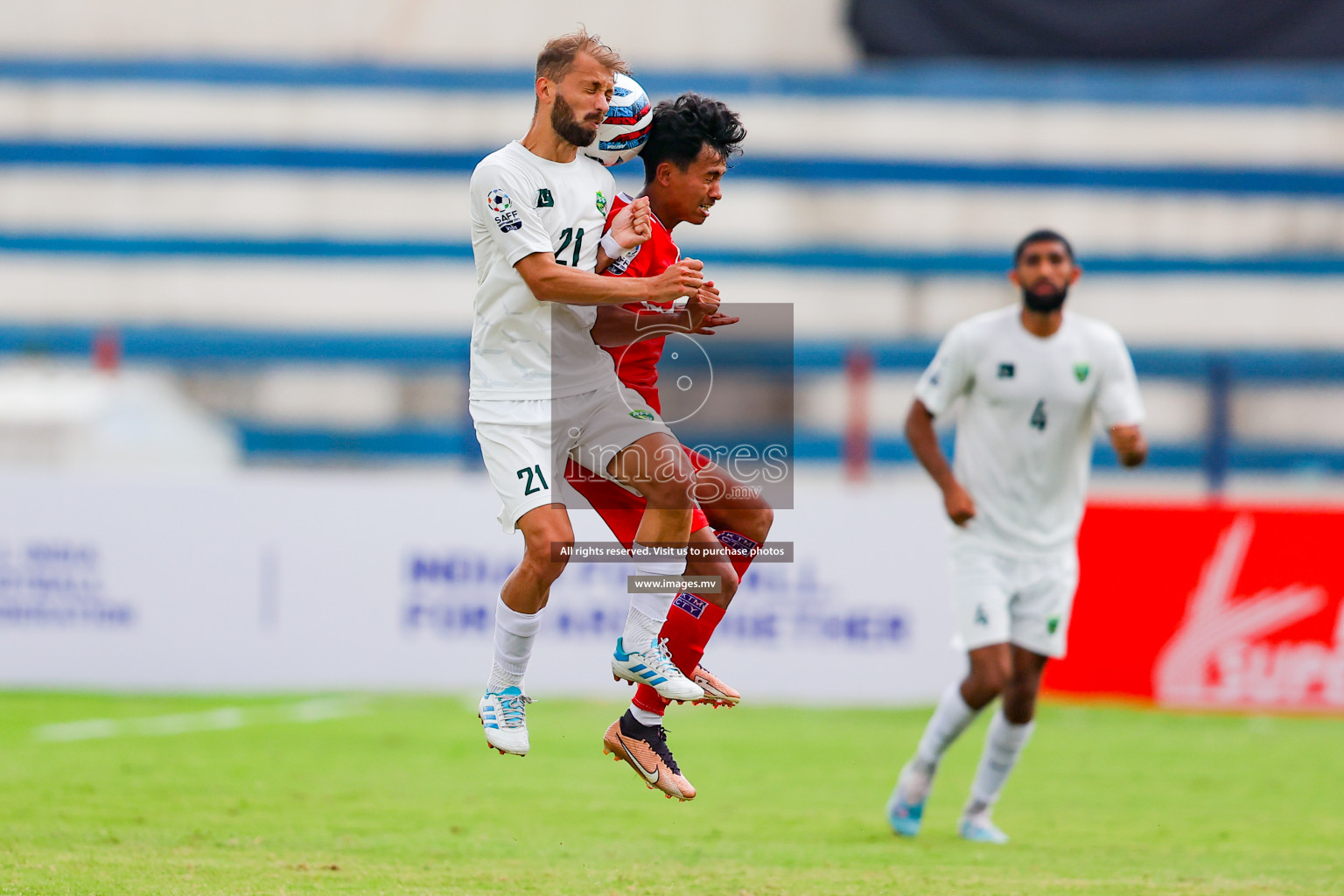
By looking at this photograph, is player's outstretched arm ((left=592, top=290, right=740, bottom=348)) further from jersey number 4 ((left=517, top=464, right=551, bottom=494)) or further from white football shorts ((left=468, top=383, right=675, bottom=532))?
jersey number 4 ((left=517, top=464, right=551, bottom=494))

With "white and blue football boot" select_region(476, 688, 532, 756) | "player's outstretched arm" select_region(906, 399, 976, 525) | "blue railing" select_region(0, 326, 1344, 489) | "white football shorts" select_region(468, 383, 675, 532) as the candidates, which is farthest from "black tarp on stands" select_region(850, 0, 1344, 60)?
"white and blue football boot" select_region(476, 688, 532, 756)

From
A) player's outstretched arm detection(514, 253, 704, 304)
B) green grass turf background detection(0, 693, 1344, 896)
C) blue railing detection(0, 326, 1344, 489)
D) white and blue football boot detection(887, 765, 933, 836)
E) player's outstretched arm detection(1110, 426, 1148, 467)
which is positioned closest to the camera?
player's outstretched arm detection(514, 253, 704, 304)

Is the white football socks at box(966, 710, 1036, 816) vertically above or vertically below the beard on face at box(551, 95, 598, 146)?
below

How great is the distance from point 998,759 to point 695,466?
10.5 ft

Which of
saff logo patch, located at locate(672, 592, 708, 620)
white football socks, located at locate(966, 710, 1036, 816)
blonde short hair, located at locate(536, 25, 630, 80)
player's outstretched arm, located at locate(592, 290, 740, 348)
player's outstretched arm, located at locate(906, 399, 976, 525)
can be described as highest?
blonde short hair, located at locate(536, 25, 630, 80)

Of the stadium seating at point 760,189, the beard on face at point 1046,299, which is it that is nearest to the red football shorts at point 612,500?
the beard on face at point 1046,299

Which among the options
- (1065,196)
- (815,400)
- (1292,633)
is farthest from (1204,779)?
(1065,196)

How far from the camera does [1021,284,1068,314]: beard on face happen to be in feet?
27.9

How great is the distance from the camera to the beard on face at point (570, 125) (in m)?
5.79

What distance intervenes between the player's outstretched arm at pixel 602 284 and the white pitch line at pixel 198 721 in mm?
6855

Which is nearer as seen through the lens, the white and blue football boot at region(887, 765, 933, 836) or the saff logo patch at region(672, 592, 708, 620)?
the saff logo patch at region(672, 592, 708, 620)

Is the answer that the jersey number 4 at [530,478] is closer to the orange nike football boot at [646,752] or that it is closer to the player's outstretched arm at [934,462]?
the orange nike football boot at [646,752]

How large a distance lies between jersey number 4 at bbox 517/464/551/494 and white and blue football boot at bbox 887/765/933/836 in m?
3.40

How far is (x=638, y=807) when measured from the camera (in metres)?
9.45
